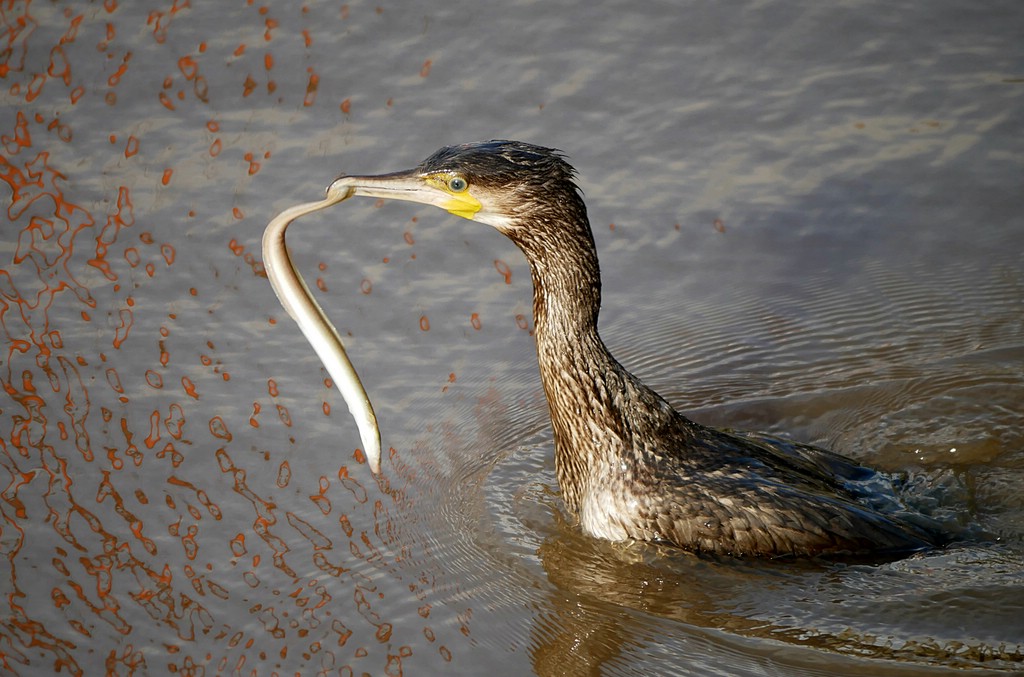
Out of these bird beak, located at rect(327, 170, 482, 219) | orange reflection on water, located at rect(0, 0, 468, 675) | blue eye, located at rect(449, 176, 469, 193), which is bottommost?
orange reflection on water, located at rect(0, 0, 468, 675)

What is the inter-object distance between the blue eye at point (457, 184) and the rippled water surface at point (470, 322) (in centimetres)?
151

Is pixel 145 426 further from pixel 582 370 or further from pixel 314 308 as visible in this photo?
pixel 582 370

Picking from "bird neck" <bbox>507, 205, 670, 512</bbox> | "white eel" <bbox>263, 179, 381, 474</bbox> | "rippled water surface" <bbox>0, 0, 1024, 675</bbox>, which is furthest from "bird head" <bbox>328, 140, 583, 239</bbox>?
"rippled water surface" <bbox>0, 0, 1024, 675</bbox>

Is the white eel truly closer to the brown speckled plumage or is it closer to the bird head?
the bird head

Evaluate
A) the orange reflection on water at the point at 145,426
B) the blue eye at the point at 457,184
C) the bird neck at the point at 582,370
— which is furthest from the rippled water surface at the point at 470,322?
the blue eye at the point at 457,184

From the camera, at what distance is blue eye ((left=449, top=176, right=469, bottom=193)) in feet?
15.6

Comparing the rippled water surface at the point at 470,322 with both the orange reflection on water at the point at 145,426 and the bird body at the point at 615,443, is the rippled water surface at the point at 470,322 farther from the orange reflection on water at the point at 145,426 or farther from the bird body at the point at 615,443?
the bird body at the point at 615,443

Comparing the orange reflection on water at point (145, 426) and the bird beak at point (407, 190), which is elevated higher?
the bird beak at point (407, 190)

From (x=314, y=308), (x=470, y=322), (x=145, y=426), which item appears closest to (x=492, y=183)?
(x=314, y=308)

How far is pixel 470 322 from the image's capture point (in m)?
6.67

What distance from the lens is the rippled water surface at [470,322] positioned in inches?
190

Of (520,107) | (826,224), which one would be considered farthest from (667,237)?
(520,107)

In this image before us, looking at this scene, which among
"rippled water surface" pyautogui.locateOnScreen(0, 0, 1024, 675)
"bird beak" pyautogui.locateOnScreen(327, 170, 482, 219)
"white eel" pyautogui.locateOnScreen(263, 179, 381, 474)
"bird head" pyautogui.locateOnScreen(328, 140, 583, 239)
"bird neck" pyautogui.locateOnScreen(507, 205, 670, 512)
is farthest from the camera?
"bird neck" pyautogui.locateOnScreen(507, 205, 670, 512)

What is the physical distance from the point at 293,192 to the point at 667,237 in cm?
223
